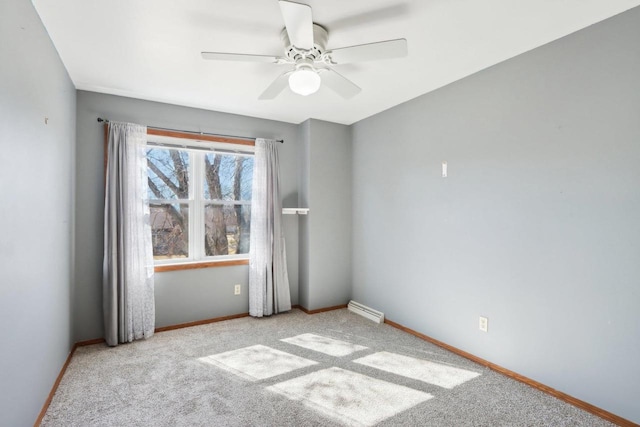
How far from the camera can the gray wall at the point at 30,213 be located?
146 cm

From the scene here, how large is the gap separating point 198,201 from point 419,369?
2828 millimetres

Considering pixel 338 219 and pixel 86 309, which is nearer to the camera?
pixel 86 309

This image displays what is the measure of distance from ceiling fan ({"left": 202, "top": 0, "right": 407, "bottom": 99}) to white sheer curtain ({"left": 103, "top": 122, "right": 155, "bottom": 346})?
1.71 meters

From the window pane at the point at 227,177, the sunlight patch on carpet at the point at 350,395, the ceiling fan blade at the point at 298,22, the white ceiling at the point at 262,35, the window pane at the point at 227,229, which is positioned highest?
the white ceiling at the point at 262,35

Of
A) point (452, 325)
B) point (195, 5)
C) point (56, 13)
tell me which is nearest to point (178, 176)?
point (56, 13)

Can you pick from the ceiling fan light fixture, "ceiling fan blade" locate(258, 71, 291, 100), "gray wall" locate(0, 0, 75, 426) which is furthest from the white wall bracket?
"gray wall" locate(0, 0, 75, 426)

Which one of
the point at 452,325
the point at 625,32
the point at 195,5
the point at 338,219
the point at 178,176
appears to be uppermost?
the point at 195,5

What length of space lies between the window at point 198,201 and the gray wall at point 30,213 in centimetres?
100

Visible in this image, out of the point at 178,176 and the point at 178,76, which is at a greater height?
the point at 178,76

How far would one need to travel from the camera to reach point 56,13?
1879mm

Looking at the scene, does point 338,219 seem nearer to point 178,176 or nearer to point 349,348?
point 349,348

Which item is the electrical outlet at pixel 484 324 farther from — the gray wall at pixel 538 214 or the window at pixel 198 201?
the window at pixel 198 201

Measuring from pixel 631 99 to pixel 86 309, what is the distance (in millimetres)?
4511

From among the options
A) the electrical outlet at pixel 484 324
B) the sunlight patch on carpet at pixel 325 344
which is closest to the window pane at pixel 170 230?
the sunlight patch on carpet at pixel 325 344
